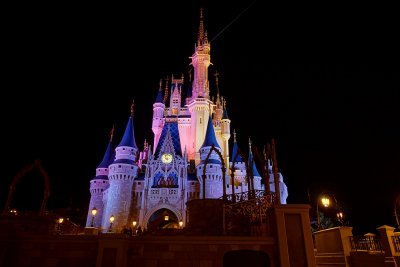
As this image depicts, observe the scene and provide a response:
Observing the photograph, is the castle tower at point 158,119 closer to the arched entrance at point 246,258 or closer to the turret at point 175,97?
the turret at point 175,97

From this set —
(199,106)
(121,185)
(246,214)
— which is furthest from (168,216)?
(246,214)

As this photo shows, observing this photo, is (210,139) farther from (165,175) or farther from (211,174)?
(165,175)

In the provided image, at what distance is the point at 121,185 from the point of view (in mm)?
35000

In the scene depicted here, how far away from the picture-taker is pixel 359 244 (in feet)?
39.9

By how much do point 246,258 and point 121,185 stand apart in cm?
2947

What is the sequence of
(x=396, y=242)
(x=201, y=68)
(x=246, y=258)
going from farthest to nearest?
(x=201, y=68), (x=396, y=242), (x=246, y=258)

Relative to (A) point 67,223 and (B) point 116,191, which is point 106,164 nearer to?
(B) point 116,191

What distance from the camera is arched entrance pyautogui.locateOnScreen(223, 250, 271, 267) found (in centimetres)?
762

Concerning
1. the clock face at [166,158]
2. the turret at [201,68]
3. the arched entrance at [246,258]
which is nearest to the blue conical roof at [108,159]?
the clock face at [166,158]

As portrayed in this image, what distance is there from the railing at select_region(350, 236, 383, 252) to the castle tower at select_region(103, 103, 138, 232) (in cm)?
2630

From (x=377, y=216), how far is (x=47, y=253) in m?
53.6

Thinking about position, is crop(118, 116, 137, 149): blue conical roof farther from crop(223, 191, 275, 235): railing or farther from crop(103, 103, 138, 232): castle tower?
crop(223, 191, 275, 235): railing

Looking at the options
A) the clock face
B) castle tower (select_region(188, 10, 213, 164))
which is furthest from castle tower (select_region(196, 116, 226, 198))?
the clock face

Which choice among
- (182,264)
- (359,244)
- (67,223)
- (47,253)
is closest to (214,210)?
(182,264)
